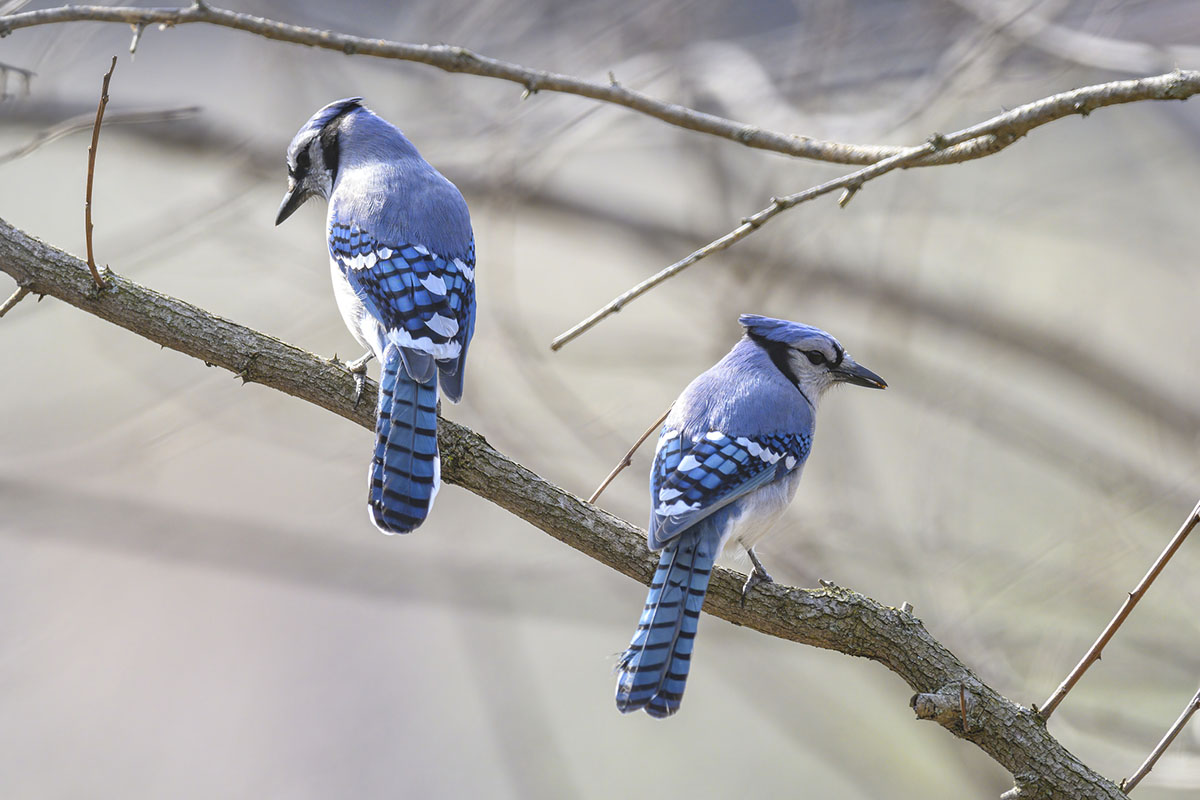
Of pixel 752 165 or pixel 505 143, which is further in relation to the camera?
pixel 752 165

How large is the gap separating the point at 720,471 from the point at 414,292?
28.2 inches

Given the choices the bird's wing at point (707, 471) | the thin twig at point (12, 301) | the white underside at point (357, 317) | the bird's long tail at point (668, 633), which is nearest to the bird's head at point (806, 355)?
the bird's wing at point (707, 471)

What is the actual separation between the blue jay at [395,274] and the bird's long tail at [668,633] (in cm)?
Answer: 41

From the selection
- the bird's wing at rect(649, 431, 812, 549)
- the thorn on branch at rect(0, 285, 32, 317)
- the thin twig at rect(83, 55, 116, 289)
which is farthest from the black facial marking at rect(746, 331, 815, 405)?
the thorn on branch at rect(0, 285, 32, 317)

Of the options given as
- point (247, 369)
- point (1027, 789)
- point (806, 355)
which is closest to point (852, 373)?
point (806, 355)

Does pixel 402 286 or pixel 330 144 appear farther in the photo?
pixel 330 144

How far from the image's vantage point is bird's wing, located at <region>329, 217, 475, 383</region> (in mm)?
2012

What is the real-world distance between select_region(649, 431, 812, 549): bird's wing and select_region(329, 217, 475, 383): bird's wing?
0.45 meters

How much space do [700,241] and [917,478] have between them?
4.03 ft

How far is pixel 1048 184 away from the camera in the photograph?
426 cm

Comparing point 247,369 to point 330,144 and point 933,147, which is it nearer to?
point 330,144

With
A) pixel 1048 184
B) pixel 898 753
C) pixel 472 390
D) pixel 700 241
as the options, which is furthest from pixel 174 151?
pixel 898 753

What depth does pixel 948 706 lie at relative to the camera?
5.97 feet

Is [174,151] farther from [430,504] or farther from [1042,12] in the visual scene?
[1042,12]
